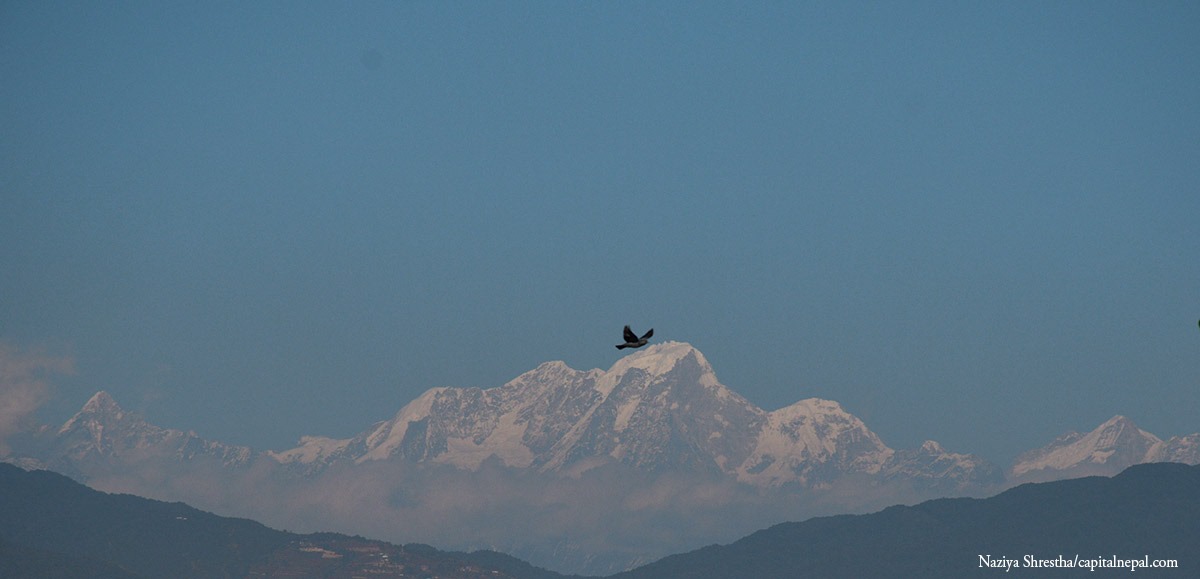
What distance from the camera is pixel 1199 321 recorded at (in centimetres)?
13162

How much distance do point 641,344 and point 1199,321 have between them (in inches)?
1646

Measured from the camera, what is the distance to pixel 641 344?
148000 millimetres

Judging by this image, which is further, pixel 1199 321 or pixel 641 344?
pixel 641 344
